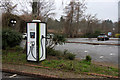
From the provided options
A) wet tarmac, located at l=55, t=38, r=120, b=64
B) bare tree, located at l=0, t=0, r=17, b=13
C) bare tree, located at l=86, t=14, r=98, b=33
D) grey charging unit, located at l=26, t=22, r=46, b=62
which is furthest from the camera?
bare tree, located at l=86, t=14, r=98, b=33

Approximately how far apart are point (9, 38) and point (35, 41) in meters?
4.89

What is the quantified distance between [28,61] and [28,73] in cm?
159

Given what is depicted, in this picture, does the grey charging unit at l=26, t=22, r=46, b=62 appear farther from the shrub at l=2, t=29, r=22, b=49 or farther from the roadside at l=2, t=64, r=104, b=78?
the shrub at l=2, t=29, r=22, b=49

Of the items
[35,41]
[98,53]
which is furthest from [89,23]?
[35,41]

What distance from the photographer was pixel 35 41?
6.71 metres

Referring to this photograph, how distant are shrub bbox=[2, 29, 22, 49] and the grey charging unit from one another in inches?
178

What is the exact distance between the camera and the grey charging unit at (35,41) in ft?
21.9

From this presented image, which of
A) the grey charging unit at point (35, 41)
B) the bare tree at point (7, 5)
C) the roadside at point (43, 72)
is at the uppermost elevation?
the bare tree at point (7, 5)

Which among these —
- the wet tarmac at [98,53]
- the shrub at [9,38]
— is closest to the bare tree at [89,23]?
the wet tarmac at [98,53]

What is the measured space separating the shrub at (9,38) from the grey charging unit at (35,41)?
14.8ft

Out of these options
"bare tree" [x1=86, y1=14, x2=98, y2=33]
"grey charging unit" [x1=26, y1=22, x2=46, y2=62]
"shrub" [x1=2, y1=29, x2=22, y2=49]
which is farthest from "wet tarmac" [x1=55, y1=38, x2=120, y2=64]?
"bare tree" [x1=86, y1=14, x2=98, y2=33]

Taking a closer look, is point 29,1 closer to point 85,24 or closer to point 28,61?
point 28,61

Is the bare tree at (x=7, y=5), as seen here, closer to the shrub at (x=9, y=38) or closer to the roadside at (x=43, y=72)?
the shrub at (x=9, y=38)

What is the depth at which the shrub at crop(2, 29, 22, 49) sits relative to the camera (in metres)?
10.6
